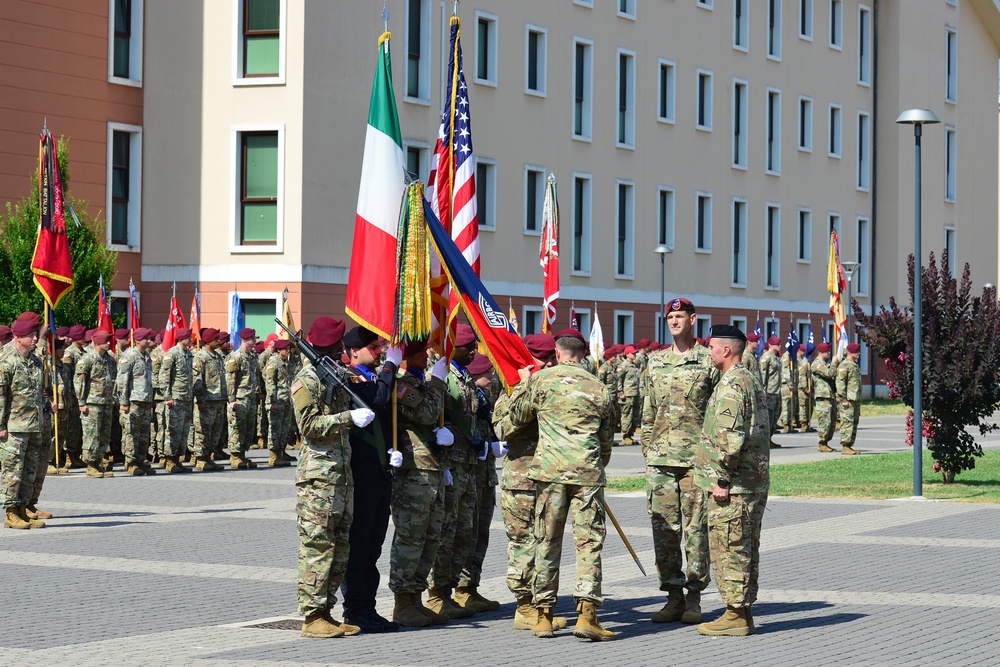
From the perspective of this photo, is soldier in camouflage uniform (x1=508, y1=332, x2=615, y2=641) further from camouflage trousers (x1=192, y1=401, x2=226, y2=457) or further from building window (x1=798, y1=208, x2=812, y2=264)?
building window (x1=798, y1=208, x2=812, y2=264)

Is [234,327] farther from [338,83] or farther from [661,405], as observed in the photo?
[661,405]

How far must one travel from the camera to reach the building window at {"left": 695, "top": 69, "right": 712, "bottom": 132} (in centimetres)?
5016

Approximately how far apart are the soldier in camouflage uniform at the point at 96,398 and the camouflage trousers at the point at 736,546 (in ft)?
45.5

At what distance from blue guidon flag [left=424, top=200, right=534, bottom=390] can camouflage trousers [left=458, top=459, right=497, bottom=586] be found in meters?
0.73

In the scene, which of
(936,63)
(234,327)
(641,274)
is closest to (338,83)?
(234,327)

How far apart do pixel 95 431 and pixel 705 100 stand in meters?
31.3

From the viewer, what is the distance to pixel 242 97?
118 ft

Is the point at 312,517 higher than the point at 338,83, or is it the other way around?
the point at 338,83

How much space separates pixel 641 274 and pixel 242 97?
49.9 feet

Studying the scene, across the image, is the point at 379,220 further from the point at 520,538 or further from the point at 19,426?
the point at 19,426

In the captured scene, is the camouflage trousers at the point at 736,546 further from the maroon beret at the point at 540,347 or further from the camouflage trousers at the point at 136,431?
the camouflage trousers at the point at 136,431

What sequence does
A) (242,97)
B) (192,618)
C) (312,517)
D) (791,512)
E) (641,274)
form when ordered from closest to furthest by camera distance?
1. (312,517)
2. (192,618)
3. (791,512)
4. (242,97)
5. (641,274)

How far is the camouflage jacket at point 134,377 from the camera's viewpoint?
914 inches

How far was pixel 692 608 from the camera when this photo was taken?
11.1 m
